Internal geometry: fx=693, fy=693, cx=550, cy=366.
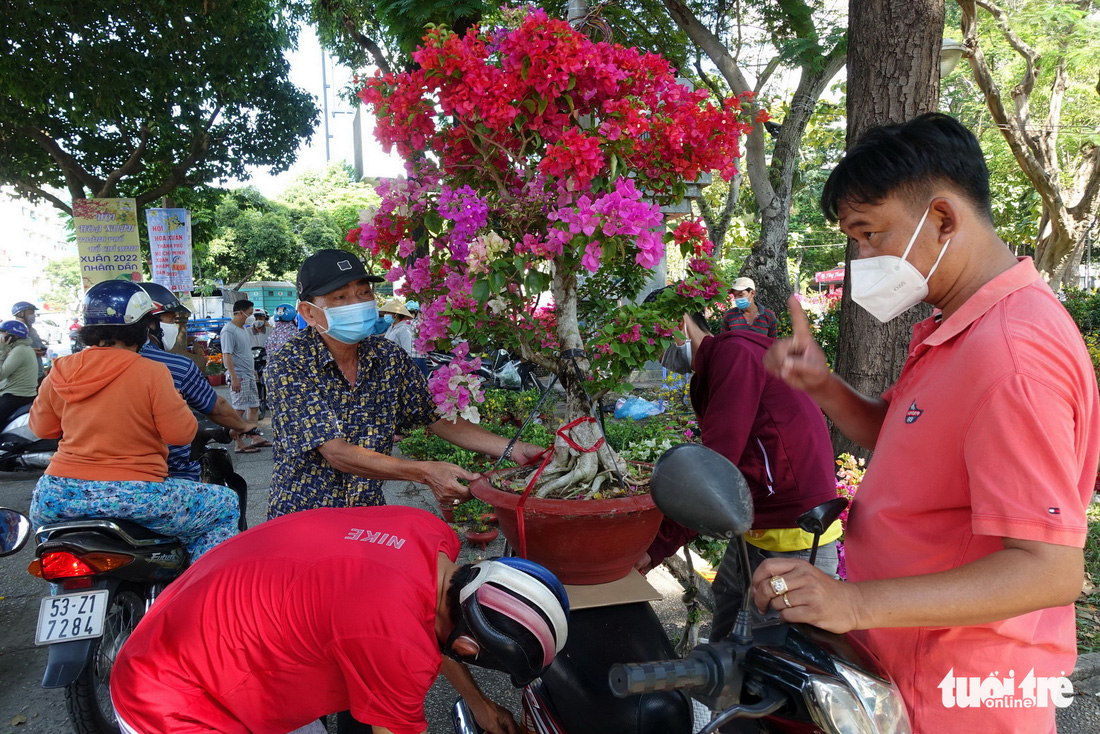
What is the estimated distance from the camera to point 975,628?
4.00 ft

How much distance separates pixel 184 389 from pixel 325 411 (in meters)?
1.53

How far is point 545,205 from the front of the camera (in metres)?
2.40

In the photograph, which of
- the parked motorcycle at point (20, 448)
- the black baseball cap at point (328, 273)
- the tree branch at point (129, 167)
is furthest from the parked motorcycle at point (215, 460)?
the tree branch at point (129, 167)

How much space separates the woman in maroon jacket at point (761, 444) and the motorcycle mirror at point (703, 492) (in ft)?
3.42

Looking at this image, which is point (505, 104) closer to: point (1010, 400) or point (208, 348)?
point (1010, 400)

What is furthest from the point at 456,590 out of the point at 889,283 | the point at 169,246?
the point at 169,246

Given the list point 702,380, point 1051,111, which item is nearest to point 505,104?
point 702,380

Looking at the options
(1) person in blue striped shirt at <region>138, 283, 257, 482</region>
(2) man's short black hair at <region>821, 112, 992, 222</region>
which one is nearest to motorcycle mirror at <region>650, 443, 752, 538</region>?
(2) man's short black hair at <region>821, 112, 992, 222</region>

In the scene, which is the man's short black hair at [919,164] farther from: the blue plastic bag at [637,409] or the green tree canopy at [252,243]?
the green tree canopy at [252,243]

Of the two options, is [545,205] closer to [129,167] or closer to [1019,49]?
[1019,49]

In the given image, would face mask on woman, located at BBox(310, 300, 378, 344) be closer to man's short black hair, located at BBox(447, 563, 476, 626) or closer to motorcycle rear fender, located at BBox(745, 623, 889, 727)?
man's short black hair, located at BBox(447, 563, 476, 626)

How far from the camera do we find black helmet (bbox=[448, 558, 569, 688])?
5.10ft

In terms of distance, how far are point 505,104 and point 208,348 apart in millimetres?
17038

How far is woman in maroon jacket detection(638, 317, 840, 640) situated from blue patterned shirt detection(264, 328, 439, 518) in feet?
3.68
